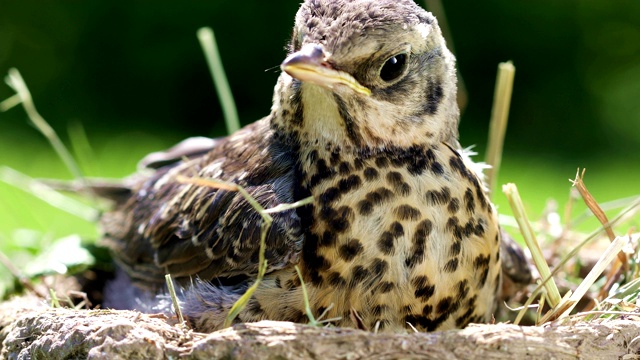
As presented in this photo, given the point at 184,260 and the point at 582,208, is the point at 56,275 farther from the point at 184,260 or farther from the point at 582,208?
the point at 582,208

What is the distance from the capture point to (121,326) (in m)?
2.34

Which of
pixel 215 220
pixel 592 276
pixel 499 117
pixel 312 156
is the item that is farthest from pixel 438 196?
pixel 499 117

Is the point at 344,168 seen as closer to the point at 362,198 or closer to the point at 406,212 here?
the point at 362,198

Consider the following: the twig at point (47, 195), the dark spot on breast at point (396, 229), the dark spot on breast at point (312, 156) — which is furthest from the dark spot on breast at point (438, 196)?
the twig at point (47, 195)

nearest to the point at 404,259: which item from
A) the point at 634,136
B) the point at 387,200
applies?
the point at 387,200

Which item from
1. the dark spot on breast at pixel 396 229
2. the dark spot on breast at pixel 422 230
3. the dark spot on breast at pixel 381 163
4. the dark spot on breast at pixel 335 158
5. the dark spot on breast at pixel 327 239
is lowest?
the dark spot on breast at pixel 422 230

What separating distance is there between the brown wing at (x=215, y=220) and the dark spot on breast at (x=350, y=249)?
124 mm

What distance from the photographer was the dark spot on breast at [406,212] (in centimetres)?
262

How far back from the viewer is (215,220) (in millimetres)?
2938

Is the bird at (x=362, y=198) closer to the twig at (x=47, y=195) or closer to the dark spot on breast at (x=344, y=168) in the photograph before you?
the dark spot on breast at (x=344, y=168)

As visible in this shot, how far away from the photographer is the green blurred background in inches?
274

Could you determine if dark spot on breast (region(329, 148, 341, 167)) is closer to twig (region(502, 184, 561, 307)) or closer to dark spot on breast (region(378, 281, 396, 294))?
dark spot on breast (region(378, 281, 396, 294))

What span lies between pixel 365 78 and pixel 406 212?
1.33 ft

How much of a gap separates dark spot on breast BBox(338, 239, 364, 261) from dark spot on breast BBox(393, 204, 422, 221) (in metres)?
0.14
